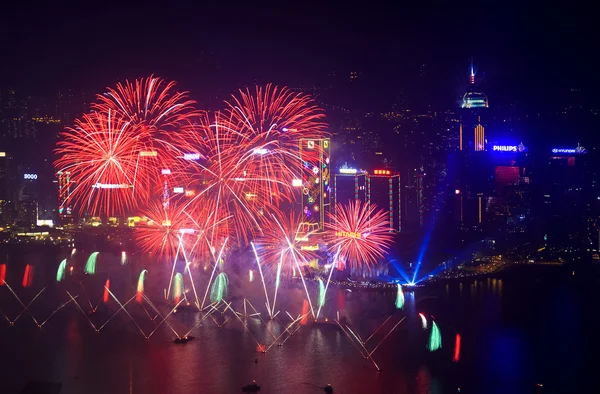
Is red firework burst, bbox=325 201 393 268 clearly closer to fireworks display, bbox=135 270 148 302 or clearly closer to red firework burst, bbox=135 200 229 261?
red firework burst, bbox=135 200 229 261

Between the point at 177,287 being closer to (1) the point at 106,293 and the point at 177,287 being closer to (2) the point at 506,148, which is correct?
(1) the point at 106,293

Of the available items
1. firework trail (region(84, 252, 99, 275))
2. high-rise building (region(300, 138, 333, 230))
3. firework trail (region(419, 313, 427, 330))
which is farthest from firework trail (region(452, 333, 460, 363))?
high-rise building (region(300, 138, 333, 230))

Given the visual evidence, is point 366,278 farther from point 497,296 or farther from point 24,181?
point 24,181

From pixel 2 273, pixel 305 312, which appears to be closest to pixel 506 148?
pixel 305 312

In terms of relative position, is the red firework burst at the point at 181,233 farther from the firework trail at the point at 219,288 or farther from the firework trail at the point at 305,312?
the firework trail at the point at 305,312

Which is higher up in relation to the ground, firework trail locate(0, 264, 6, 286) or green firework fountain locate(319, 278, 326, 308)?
firework trail locate(0, 264, 6, 286)
